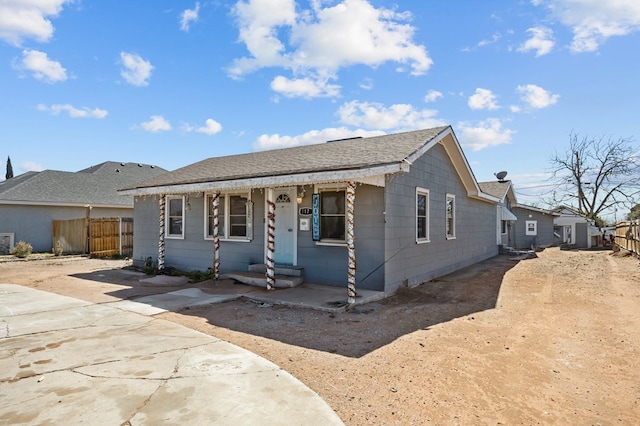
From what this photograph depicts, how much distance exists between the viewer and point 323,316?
6840 millimetres

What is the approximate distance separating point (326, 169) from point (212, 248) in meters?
5.48

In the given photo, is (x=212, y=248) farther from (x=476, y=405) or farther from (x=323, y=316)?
(x=476, y=405)

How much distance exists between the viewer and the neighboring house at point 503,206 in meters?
20.6

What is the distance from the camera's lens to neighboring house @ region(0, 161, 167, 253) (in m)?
17.9

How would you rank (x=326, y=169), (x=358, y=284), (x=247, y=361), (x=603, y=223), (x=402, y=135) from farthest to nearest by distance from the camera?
(x=603, y=223) < (x=402, y=135) < (x=358, y=284) < (x=326, y=169) < (x=247, y=361)

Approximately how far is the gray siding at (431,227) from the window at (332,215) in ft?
3.98

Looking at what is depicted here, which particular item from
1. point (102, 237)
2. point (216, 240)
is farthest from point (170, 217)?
point (102, 237)

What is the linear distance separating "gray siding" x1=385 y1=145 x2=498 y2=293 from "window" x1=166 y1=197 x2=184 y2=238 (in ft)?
24.0

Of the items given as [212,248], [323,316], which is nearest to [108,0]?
[212,248]

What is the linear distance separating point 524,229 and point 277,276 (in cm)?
2249

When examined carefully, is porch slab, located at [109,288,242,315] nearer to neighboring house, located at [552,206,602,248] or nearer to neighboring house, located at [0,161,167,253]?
neighboring house, located at [0,161,167,253]

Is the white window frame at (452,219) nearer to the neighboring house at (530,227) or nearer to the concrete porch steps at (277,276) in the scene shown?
the concrete porch steps at (277,276)

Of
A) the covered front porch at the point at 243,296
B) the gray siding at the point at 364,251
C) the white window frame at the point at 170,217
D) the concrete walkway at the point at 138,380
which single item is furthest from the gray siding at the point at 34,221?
the gray siding at the point at 364,251

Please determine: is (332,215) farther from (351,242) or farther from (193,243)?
(193,243)
